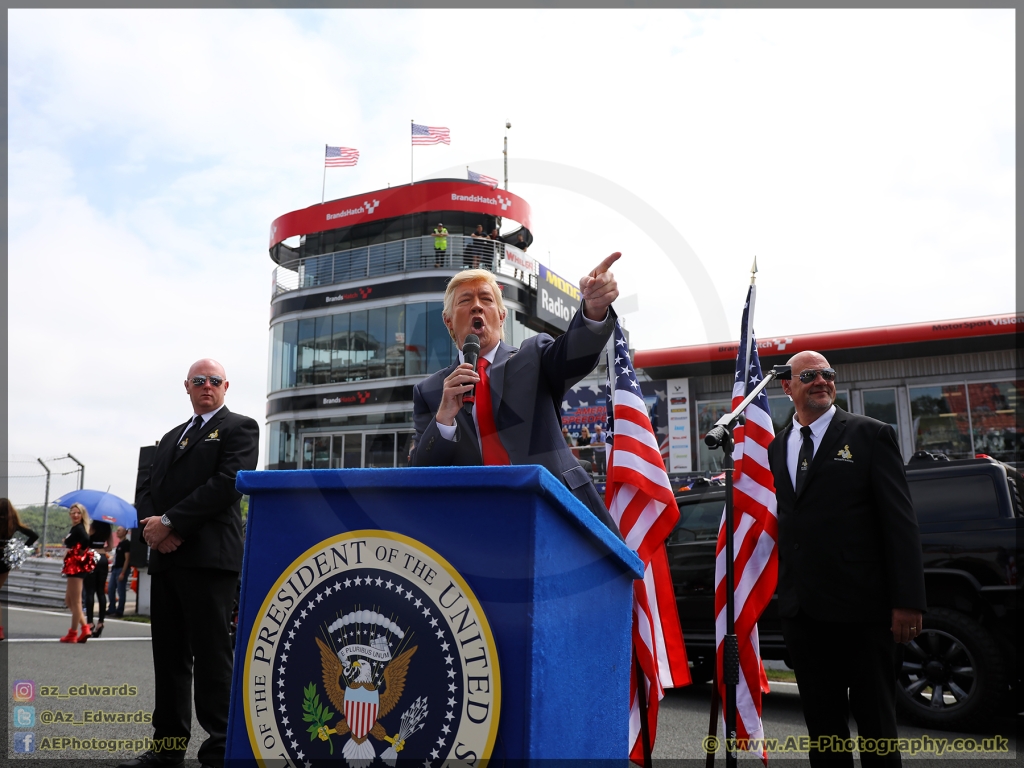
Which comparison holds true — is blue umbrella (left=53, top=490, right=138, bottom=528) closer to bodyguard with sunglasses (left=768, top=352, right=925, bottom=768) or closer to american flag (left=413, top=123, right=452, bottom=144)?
bodyguard with sunglasses (left=768, top=352, right=925, bottom=768)

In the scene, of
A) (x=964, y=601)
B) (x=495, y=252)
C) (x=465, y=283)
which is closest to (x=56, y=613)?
(x=964, y=601)

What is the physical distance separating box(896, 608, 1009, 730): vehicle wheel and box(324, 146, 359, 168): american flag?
1261 inches

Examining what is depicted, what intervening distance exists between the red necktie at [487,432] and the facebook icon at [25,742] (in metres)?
3.34

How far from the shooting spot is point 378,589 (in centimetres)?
150

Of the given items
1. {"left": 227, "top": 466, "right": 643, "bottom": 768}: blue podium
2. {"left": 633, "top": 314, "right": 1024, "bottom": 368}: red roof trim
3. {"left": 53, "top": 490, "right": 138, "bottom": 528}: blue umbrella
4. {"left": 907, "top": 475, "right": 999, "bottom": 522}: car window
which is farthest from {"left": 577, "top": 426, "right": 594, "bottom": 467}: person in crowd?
{"left": 227, "top": 466, "right": 643, "bottom": 768}: blue podium

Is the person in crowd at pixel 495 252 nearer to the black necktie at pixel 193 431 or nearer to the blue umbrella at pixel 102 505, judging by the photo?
the blue umbrella at pixel 102 505

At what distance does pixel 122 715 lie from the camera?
5.15m

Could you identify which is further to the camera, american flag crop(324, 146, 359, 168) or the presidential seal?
american flag crop(324, 146, 359, 168)

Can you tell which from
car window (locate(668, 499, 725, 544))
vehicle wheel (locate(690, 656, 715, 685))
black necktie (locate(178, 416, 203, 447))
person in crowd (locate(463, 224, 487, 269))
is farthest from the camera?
person in crowd (locate(463, 224, 487, 269))

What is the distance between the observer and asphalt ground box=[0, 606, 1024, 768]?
172 inches

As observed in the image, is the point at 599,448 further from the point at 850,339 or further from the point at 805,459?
the point at 805,459

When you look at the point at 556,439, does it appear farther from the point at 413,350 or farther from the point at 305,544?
the point at 413,350

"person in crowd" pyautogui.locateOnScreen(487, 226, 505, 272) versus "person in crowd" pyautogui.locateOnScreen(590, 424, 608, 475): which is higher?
"person in crowd" pyautogui.locateOnScreen(487, 226, 505, 272)

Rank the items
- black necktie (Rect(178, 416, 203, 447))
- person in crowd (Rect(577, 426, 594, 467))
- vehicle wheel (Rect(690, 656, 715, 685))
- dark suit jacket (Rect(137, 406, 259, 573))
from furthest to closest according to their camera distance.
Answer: person in crowd (Rect(577, 426, 594, 467)), vehicle wheel (Rect(690, 656, 715, 685)), black necktie (Rect(178, 416, 203, 447)), dark suit jacket (Rect(137, 406, 259, 573))
